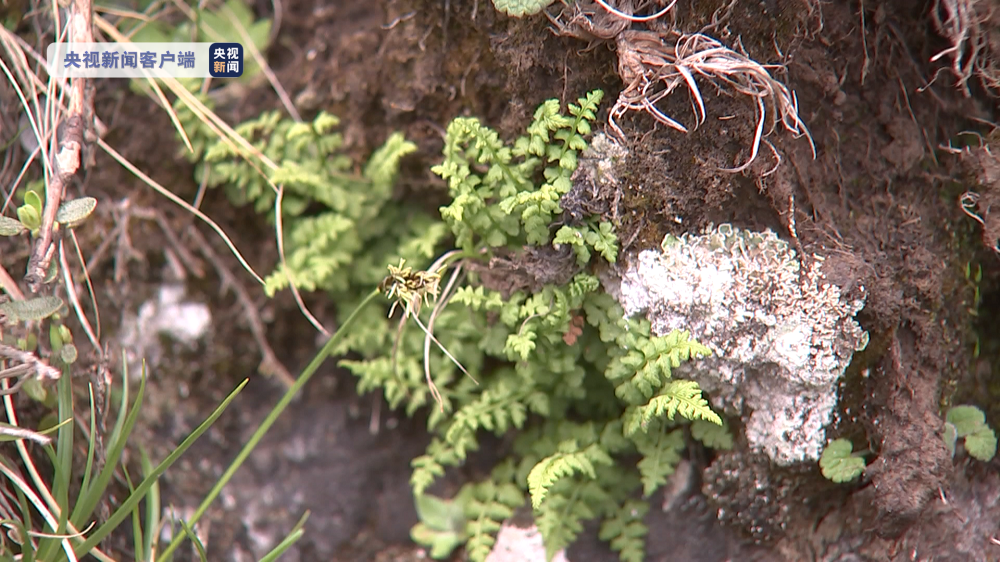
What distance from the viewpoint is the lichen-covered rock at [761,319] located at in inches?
92.6

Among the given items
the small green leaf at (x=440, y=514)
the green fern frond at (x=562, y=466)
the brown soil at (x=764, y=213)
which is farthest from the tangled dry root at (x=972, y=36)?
the small green leaf at (x=440, y=514)

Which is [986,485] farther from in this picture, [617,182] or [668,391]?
[617,182]

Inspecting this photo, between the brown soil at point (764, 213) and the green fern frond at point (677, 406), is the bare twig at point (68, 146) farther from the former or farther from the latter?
the green fern frond at point (677, 406)

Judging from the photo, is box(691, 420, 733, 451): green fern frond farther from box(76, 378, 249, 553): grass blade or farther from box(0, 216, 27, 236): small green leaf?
box(0, 216, 27, 236): small green leaf

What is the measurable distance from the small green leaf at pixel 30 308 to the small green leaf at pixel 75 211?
28 centimetres

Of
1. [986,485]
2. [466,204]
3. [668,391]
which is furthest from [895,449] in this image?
[466,204]

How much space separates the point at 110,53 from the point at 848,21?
9.55 ft

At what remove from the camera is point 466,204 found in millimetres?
2465

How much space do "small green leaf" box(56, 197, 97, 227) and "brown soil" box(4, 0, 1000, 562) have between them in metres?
0.54

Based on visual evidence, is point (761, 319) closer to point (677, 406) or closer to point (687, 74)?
point (677, 406)

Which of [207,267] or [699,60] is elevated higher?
[699,60]

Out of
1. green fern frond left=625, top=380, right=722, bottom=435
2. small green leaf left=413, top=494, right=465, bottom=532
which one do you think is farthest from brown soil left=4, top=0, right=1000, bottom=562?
green fern frond left=625, top=380, right=722, bottom=435

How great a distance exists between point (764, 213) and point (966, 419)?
1.09 m

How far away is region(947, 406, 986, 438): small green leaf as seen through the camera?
2555 millimetres
